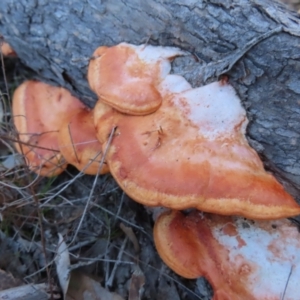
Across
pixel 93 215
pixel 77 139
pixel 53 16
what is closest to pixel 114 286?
pixel 93 215

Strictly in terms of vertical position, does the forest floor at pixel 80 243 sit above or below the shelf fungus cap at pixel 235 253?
below

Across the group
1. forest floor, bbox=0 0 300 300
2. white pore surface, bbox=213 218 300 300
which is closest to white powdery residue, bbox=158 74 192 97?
forest floor, bbox=0 0 300 300

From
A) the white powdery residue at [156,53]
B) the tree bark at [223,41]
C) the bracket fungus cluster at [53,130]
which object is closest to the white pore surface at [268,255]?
the tree bark at [223,41]

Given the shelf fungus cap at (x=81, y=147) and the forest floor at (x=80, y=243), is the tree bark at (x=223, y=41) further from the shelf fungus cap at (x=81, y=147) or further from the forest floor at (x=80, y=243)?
the forest floor at (x=80, y=243)

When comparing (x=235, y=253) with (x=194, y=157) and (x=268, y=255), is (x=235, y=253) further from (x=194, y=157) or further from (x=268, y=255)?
(x=194, y=157)

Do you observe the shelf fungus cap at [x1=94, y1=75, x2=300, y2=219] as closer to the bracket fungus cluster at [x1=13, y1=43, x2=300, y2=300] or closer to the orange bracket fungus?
the bracket fungus cluster at [x1=13, y1=43, x2=300, y2=300]

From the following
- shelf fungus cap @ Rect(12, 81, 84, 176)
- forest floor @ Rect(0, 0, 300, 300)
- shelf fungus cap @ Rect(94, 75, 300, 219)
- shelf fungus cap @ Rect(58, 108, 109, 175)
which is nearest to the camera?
shelf fungus cap @ Rect(94, 75, 300, 219)
